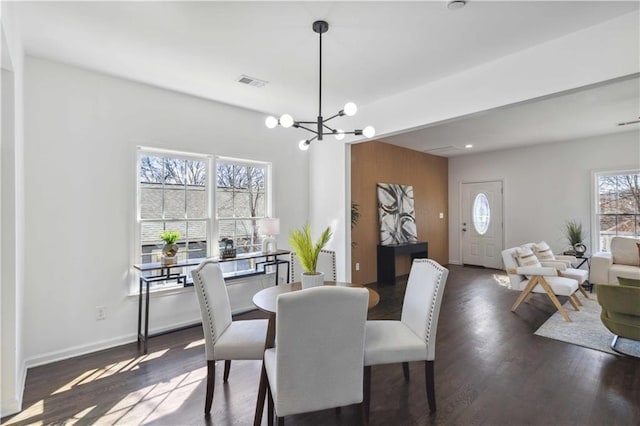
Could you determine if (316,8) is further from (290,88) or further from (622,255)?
(622,255)

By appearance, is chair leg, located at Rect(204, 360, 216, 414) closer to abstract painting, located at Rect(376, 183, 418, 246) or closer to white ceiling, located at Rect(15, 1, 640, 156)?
white ceiling, located at Rect(15, 1, 640, 156)

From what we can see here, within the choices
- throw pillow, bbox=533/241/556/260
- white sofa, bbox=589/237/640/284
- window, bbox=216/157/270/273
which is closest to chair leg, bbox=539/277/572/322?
throw pillow, bbox=533/241/556/260

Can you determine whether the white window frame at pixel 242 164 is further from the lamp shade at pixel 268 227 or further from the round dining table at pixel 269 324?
the round dining table at pixel 269 324

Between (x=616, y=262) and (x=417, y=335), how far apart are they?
200 inches

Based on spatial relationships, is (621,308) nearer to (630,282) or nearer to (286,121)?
(630,282)

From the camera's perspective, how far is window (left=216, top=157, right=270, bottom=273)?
13.3 ft

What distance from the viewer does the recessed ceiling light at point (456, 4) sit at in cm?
206

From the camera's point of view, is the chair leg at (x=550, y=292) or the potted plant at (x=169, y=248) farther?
the chair leg at (x=550, y=292)

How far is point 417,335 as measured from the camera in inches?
85.5

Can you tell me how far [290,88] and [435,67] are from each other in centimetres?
156

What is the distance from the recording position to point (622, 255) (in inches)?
195

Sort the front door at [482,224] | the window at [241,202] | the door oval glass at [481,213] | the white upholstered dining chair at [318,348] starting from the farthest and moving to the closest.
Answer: the door oval glass at [481,213], the front door at [482,224], the window at [241,202], the white upholstered dining chair at [318,348]

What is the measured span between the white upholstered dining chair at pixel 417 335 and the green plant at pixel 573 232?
5.16 m

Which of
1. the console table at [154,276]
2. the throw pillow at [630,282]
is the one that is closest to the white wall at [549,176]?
the throw pillow at [630,282]
